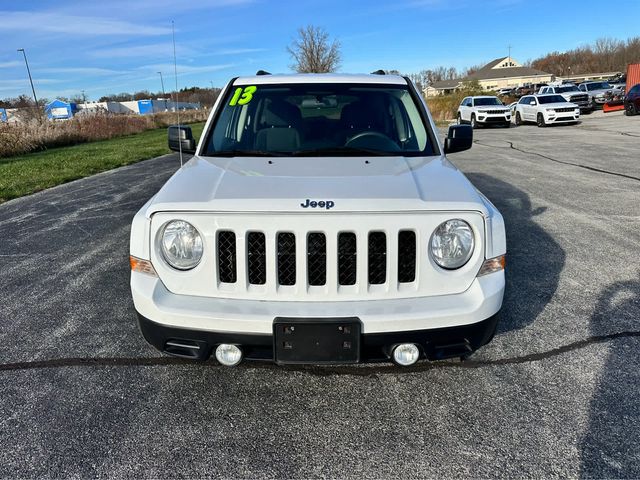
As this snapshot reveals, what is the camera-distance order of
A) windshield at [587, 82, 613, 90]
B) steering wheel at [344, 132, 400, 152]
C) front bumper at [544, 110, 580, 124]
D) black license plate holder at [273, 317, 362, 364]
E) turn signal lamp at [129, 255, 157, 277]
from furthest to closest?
windshield at [587, 82, 613, 90], front bumper at [544, 110, 580, 124], steering wheel at [344, 132, 400, 152], turn signal lamp at [129, 255, 157, 277], black license plate holder at [273, 317, 362, 364]

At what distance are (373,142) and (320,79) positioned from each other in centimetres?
90

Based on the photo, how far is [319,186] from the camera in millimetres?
2510

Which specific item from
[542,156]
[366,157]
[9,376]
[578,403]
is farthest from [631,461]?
[542,156]

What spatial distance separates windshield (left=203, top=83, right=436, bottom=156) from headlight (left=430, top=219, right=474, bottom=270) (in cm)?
111

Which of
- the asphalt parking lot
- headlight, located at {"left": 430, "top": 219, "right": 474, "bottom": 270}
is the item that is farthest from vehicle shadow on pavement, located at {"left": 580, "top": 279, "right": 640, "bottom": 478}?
headlight, located at {"left": 430, "top": 219, "right": 474, "bottom": 270}

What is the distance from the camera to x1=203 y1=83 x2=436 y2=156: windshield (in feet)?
11.4

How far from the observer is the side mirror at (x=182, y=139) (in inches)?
154

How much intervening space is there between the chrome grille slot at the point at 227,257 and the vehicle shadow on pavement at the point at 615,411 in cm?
184

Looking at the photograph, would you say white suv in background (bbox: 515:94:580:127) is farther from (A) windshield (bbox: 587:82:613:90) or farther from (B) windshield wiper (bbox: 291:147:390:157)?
(B) windshield wiper (bbox: 291:147:390:157)

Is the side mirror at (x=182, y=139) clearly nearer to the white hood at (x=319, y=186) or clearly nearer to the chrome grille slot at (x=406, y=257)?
the white hood at (x=319, y=186)

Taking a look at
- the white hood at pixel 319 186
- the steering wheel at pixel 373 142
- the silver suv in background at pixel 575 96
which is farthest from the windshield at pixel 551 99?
the white hood at pixel 319 186

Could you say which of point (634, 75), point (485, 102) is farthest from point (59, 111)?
point (634, 75)

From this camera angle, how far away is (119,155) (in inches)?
637

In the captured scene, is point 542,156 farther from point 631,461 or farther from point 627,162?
point 631,461
